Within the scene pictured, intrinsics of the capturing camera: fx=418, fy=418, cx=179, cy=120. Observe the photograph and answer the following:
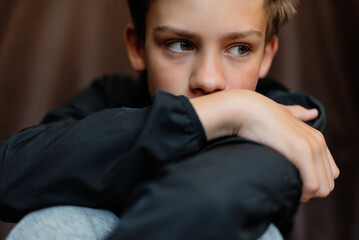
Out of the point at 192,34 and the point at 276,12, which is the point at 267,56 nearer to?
the point at 276,12

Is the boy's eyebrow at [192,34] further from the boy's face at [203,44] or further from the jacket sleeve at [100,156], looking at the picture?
the jacket sleeve at [100,156]

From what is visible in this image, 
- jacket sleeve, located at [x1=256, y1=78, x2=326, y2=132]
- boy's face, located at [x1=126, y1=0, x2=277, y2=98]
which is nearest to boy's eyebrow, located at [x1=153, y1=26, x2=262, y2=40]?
boy's face, located at [x1=126, y1=0, x2=277, y2=98]

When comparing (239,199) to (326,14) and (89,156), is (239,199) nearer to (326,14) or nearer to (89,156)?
(89,156)

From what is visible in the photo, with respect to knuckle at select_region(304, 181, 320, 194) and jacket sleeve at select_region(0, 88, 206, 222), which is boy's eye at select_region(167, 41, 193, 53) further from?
knuckle at select_region(304, 181, 320, 194)

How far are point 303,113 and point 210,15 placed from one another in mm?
249

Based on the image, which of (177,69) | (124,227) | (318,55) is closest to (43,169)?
(124,227)

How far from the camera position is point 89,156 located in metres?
0.55

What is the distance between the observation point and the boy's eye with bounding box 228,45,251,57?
2.52ft

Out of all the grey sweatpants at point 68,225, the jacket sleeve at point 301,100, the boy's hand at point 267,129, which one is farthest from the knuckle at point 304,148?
the jacket sleeve at point 301,100

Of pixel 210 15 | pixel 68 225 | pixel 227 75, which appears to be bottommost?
pixel 68 225

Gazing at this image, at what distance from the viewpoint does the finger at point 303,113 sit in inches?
30.1

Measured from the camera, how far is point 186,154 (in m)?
0.54

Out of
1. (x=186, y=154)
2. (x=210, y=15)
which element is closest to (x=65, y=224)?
(x=186, y=154)

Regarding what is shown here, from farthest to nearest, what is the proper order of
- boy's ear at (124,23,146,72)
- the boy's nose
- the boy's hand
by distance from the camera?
boy's ear at (124,23,146,72)
the boy's nose
the boy's hand
